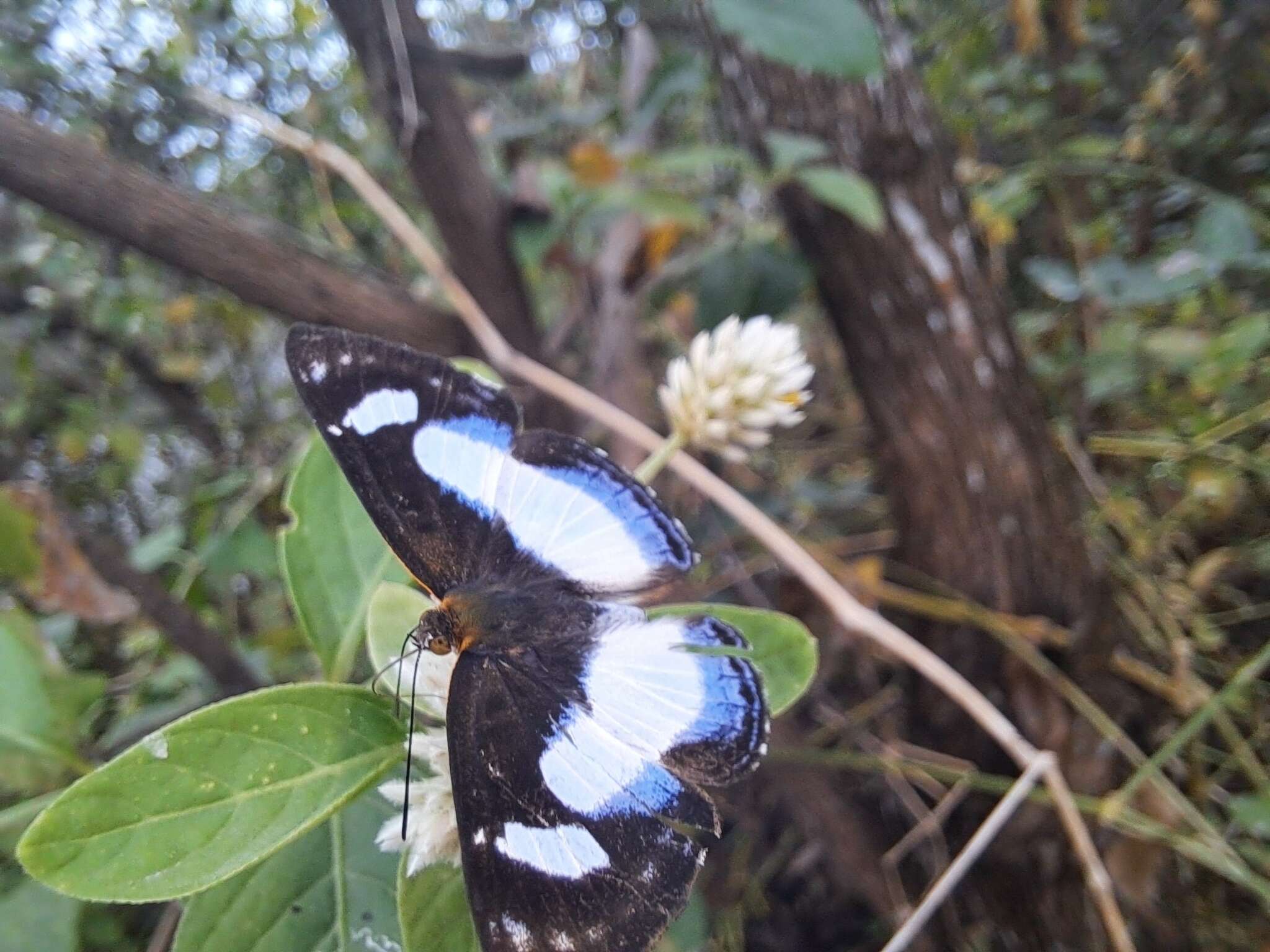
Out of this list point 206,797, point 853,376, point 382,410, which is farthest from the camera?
point 853,376

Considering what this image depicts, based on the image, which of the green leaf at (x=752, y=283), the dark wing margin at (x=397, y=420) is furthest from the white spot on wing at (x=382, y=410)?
the green leaf at (x=752, y=283)

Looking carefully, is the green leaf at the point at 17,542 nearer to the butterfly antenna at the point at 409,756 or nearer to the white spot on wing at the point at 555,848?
the butterfly antenna at the point at 409,756

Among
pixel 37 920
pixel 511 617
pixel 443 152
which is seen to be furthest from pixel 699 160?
pixel 37 920

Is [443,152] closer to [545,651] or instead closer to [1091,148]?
[545,651]

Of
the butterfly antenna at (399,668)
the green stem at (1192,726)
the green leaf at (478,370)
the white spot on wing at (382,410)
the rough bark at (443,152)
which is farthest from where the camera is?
the rough bark at (443,152)

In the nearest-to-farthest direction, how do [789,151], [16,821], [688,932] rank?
[16,821]
[688,932]
[789,151]

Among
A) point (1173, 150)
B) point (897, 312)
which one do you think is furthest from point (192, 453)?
point (1173, 150)

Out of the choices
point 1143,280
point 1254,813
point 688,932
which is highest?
point 1143,280

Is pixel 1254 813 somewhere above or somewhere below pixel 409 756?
below

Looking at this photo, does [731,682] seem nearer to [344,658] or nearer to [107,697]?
[344,658]
